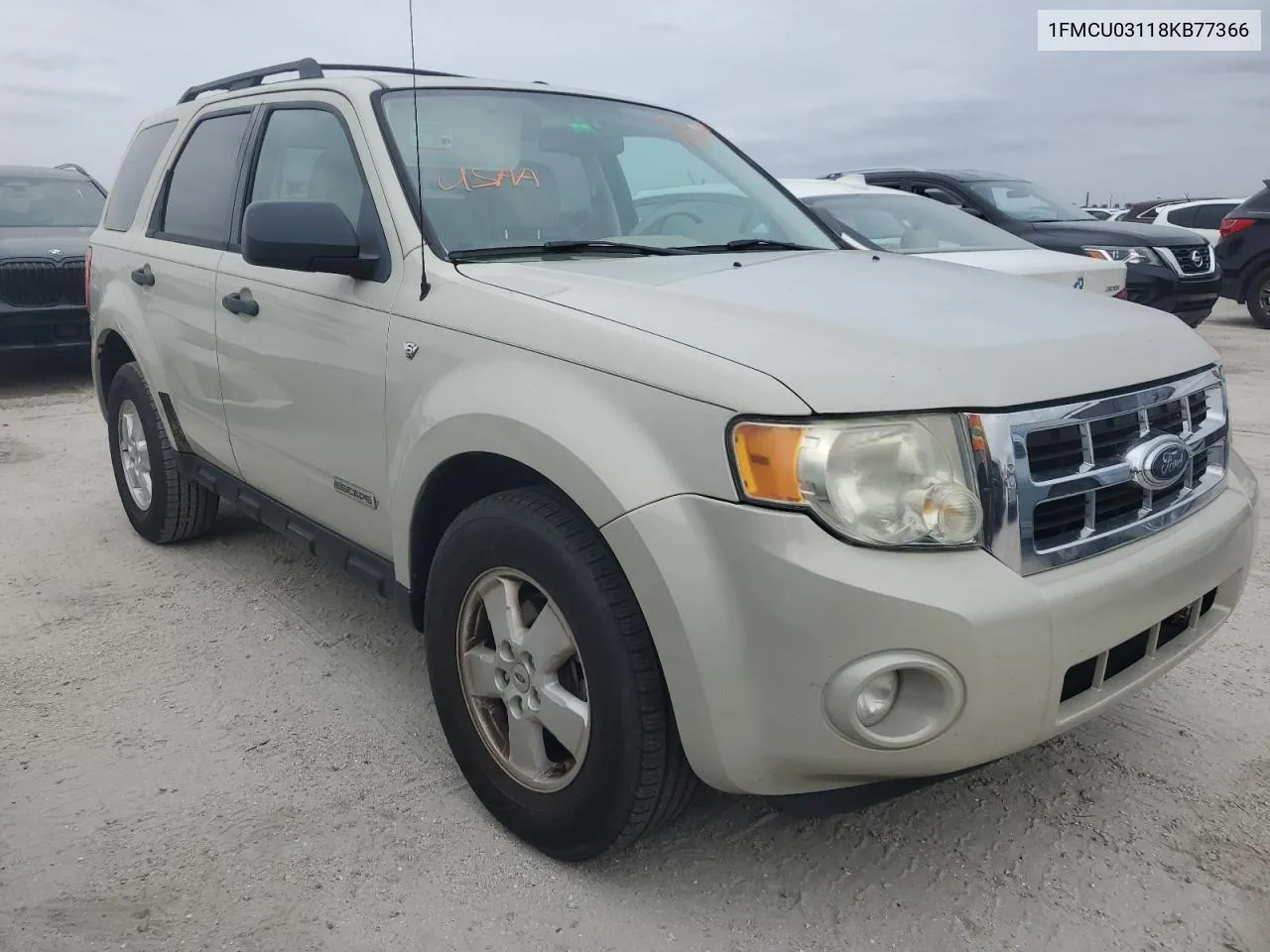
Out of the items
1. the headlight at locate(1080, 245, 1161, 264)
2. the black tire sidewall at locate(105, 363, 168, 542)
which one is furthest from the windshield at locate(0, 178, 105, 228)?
the headlight at locate(1080, 245, 1161, 264)

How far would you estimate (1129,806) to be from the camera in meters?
2.53

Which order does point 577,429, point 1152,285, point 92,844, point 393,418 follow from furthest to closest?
point 1152,285
point 393,418
point 92,844
point 577,429

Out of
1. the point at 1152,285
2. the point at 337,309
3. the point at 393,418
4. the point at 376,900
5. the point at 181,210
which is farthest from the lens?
the point at 1152,285

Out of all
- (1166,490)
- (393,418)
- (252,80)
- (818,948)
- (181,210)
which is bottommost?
(818,948)

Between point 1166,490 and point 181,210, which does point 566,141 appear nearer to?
point 181,210

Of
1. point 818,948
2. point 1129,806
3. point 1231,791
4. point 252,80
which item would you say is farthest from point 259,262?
point 1231,791

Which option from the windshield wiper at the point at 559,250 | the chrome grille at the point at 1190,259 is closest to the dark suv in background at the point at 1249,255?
the chrome grille at the point at 1190,259

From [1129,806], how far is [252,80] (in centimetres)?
386

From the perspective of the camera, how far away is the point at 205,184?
3.83 metres

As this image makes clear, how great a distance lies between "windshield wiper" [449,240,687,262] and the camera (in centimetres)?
265

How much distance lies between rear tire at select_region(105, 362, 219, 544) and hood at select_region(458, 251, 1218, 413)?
7.60 feet

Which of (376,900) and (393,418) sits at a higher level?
(393,418)

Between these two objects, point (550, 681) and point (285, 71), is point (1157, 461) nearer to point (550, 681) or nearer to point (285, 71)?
point (550, 681)

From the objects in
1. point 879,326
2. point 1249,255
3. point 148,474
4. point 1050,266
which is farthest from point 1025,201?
point 879,326
